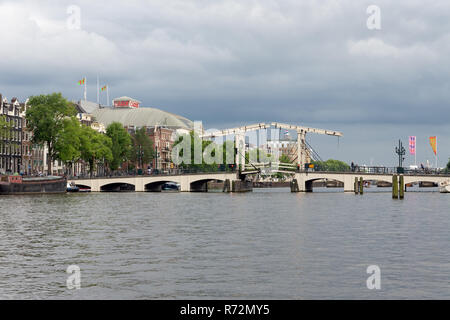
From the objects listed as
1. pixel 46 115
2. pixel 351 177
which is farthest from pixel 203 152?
pixel 46 115

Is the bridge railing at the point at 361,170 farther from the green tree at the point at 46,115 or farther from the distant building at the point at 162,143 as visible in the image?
the distant building at the point at 162,143

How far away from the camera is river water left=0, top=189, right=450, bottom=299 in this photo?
58.2 ft

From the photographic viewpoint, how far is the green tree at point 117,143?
12719 cm

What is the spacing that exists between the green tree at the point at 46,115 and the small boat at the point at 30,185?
27.2 feet

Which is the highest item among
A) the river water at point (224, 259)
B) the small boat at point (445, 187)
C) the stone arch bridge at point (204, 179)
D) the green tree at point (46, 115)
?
the green tree at point (46, 115)

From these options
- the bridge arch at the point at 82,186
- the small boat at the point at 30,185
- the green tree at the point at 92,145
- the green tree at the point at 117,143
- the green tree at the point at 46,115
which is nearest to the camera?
the small boat at the point at 30,185

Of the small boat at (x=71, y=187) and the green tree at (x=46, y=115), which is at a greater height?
the green tree at (x=46, y=115)

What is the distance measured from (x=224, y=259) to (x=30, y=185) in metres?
67.5

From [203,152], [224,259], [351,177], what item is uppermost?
[203,152]

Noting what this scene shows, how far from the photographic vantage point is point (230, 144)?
5571 inches

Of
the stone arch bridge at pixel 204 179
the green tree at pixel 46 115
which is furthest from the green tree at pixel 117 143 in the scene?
the green tree at pixel 46 115

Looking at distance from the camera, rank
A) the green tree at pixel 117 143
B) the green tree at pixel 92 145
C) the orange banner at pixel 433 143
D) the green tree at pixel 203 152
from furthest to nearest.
Answer: 1. the green tree at pixel 203 152
2. the orange banner at pixel 433 143
3. the green tree at pixel 117 143
4. the green tree at pixel 92 145

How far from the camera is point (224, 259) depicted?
23.2m

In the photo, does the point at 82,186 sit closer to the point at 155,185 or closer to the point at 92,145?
the point at 92,145
